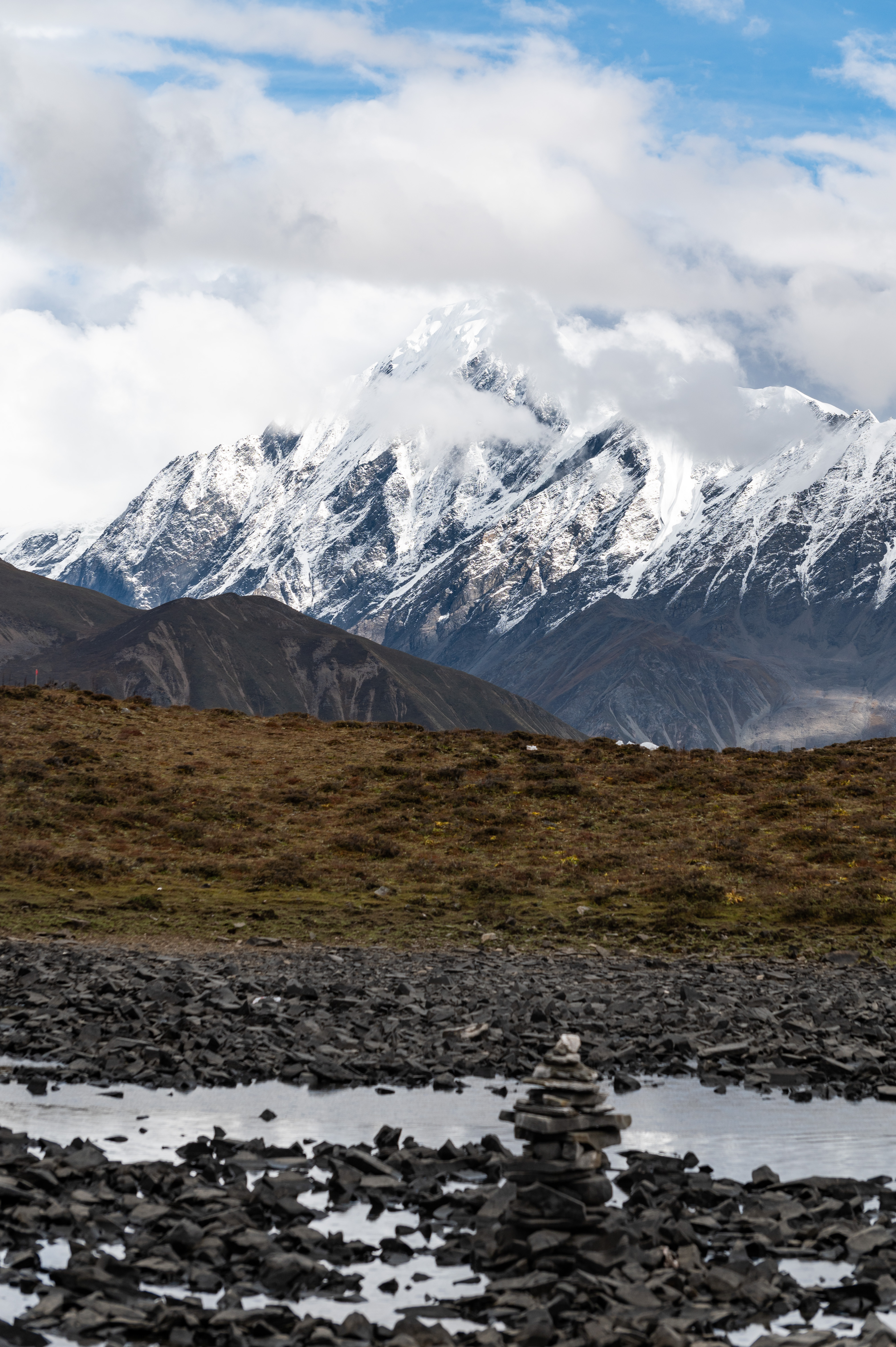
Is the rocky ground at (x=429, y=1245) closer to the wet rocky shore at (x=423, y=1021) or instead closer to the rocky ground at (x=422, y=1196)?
the rocky ground at (x=422, y=1196)

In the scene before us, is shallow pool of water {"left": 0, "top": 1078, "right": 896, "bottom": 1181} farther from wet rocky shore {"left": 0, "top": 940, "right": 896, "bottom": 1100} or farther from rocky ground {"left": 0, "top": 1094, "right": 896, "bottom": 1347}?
rocky ground {"left": 0, "top": 1094, "right": 896, "bottom": 1347}

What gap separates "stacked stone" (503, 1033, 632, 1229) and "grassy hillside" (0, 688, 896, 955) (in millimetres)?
26644

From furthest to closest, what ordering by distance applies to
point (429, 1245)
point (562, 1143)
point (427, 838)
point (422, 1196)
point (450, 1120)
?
point (427, 838)
point (450, 1120)
point (422, 1196)
point (429, 1245)
point (562, 1143)

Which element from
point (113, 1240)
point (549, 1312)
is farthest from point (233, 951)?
point (549, 1312)

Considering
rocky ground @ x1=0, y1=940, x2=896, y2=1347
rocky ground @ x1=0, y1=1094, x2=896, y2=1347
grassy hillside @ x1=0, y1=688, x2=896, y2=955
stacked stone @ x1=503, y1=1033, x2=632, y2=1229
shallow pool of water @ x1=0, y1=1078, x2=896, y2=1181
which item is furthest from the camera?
grassy hillside @ x1=0, y1=688, x2=896, y2=955

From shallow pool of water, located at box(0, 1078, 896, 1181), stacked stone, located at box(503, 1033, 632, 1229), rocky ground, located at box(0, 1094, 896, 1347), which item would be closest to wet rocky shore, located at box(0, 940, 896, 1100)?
shallow pool of water, located at box(0, 1078, 896, 1181)

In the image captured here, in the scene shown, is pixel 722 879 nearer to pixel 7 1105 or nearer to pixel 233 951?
pixel 233 951

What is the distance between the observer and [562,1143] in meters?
16.0

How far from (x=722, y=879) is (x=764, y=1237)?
35.1 meters

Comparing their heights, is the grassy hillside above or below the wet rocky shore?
above

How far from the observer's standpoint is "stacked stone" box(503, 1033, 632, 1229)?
15.7 meters

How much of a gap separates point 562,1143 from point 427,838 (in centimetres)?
4095

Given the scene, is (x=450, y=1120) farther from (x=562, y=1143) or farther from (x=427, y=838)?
(x=427, y=838)

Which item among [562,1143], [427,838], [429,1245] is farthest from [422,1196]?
[427,838]
